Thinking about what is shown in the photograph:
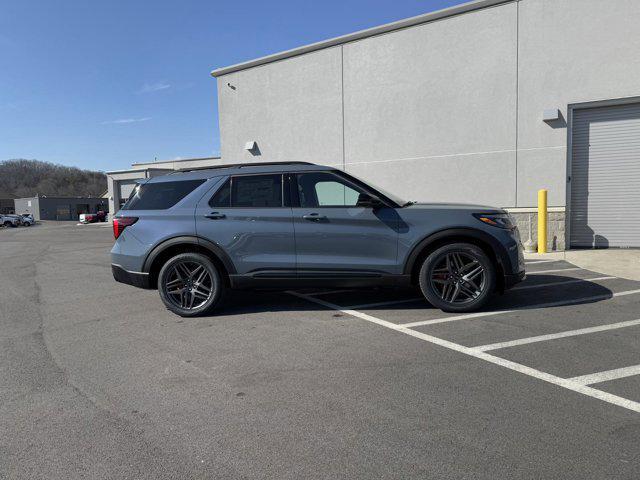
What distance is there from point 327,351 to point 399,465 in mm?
1820

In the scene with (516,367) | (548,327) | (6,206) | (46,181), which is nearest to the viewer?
(516,367)

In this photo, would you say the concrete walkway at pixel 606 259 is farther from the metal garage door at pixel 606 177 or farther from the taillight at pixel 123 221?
the taillight at pixel 123 221

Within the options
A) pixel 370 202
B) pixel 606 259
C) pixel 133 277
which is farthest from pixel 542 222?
pixel 133 277

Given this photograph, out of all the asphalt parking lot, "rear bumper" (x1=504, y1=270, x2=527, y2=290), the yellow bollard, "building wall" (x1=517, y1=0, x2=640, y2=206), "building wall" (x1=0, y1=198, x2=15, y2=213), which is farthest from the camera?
"building wall" (x1=0, y1=198, x2=15, y2=213)

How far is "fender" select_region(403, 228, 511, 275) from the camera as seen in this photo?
5176 mm

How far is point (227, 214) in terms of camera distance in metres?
5.50

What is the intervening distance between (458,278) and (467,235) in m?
0.53

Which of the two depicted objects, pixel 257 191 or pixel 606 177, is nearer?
pixel 257 191

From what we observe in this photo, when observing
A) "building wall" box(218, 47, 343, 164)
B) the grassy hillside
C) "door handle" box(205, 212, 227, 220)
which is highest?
the grassy hillside

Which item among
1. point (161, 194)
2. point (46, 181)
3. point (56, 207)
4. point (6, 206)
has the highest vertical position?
point (46, 181)

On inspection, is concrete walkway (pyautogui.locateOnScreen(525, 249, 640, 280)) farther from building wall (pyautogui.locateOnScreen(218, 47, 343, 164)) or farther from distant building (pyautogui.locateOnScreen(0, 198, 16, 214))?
distant building (pyautogui.locateOnScreen(0, 198, 16, 214))

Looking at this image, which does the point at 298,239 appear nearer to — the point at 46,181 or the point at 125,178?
the point at 125,178

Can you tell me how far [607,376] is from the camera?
3.51 meters

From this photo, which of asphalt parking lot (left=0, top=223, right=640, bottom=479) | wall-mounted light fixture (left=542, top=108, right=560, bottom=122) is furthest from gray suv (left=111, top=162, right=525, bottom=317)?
wall-mounted light fixture (left=542, top=108, right=560, bottom=122)
